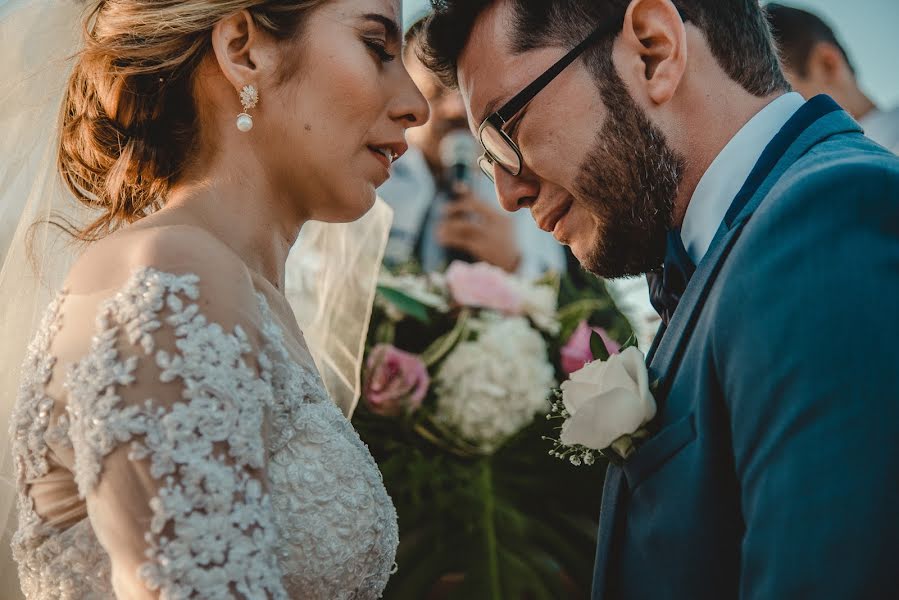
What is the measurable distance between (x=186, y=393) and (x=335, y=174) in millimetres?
879

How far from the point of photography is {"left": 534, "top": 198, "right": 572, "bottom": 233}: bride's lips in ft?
8.03

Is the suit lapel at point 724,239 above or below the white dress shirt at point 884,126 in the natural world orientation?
above

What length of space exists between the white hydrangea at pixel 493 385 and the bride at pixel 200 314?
721mm

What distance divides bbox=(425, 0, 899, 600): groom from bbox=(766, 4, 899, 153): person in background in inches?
107

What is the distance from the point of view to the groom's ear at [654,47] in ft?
7.02

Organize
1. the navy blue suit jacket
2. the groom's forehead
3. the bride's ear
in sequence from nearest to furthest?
the navy blue suit jacket, the bride's ear, the groom's forehead

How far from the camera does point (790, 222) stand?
1489 mm

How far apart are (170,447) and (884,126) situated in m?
4.57

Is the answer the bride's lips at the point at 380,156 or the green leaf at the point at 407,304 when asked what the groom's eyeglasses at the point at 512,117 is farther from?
Result: the green leaf at the point at 407,304

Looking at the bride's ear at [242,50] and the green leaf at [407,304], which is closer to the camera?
the bride's ear at [242,50]

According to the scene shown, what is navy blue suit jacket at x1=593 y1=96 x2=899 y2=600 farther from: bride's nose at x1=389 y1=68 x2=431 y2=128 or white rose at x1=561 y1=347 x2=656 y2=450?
bride's nose at x1=389 y1=68 x2=431 y2=128

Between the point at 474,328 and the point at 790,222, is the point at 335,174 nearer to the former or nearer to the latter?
the point at 474,328

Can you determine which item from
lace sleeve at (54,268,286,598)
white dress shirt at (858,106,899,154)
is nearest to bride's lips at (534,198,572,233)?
lace sleeve at (54,268,286,598)

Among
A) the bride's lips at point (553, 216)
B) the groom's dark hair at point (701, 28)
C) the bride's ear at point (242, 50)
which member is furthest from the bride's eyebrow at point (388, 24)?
the bride's lips at point (553, 216)
